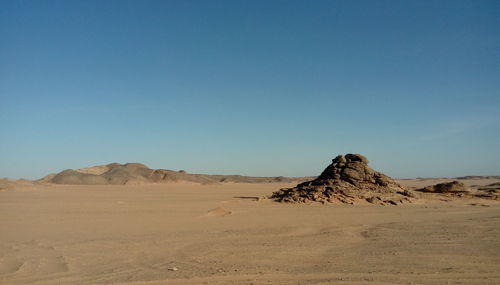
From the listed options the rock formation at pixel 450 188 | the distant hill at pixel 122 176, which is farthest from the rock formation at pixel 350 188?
the distant hill at pixel 122 176

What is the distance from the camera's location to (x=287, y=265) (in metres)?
6.86

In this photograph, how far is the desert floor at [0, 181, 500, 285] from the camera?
6176 millimetres

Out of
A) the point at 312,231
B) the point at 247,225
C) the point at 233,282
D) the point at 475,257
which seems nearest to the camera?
the point at 233,282

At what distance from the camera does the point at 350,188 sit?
20.4 meters

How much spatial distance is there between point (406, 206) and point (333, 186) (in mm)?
3778

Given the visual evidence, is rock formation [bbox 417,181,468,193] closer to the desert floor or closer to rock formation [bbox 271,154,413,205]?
rock formation [bbox 271,154,413,205]

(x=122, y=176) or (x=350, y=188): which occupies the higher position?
(x=122, y=176)

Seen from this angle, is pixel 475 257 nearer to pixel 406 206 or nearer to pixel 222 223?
pixel 222 223

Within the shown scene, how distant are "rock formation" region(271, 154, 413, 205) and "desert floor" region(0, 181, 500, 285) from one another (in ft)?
13.6

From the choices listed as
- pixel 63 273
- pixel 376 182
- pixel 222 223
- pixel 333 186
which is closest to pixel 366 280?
pixel 63 273

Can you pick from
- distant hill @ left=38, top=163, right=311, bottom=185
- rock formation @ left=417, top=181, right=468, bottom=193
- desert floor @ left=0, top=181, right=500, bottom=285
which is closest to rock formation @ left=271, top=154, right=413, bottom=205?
desert floor @ left=0, top=181, right=500, bottom=285

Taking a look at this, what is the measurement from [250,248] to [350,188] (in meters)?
13.0

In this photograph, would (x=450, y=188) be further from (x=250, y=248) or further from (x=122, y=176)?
(x=122, y=176)

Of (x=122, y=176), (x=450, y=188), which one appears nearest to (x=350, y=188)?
(x=450, y=188)
